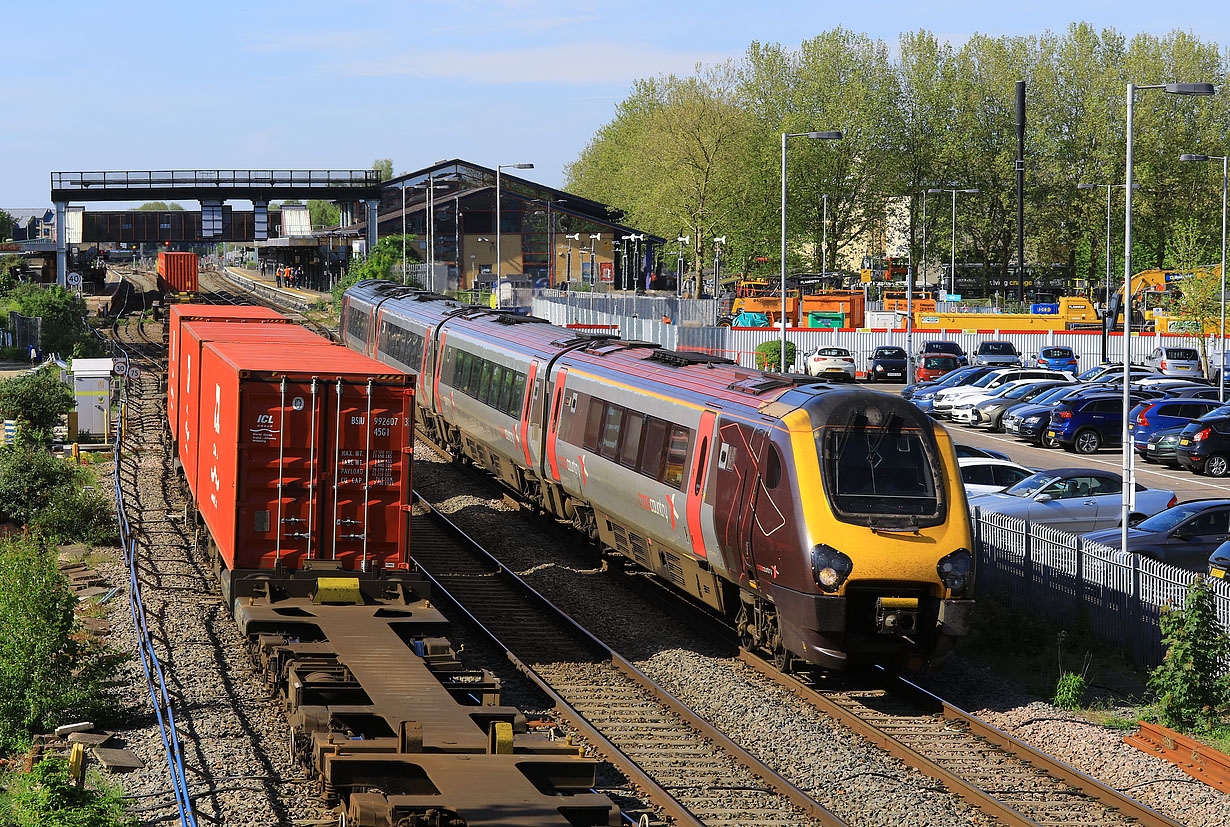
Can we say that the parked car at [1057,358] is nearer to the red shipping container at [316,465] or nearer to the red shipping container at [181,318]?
the red shipping container at [181,318]

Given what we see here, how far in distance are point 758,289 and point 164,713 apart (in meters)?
59.0

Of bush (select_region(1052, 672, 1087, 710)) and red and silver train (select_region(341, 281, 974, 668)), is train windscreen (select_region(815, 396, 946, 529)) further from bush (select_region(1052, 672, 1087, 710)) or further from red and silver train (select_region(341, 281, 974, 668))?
bush (select_region(1052, 672, 1087, 710))

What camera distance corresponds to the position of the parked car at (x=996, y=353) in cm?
5362

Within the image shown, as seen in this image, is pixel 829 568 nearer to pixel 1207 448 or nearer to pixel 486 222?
pixel 1207 448

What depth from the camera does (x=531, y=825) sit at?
8.98 m

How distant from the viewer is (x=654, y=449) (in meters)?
17.8

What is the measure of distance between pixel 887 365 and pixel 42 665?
43533 millimetres

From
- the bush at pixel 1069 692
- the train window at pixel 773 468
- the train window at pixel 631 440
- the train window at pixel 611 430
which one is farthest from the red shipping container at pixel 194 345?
the bush at pixel 1069 692

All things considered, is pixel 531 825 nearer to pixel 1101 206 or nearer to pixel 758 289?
pixel 758 289

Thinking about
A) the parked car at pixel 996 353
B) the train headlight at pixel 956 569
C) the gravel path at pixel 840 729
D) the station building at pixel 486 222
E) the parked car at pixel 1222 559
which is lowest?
the gravel path at pixel 840 729

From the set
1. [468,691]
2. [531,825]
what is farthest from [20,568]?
[531,825]

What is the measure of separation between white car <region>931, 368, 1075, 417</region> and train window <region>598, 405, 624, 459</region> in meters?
24.5

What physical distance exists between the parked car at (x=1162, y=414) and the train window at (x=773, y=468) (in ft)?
73.7

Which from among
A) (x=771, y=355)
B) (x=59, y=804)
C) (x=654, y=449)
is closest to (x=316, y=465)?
(x=654, y=449)
